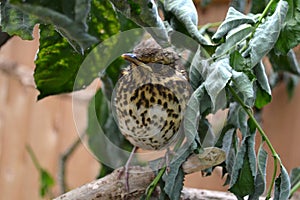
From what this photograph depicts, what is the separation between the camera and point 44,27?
685 millimetres

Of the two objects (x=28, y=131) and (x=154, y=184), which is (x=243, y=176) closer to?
(x=154, y=184)

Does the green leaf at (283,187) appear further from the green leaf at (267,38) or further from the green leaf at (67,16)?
the green leaf at (67,16)

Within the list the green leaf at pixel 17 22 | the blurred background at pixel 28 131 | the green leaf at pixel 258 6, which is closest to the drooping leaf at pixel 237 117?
the green leaf at pixel 258 6

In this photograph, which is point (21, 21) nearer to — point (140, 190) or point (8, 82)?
point (140, 190)

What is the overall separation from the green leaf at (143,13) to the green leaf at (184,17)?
0.04 meters

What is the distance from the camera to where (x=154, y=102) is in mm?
665

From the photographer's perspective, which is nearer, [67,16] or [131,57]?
[67,16]

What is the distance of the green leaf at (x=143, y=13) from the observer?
1.74 feet

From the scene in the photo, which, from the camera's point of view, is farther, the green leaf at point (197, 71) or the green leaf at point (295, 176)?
the green leaf at point (295, 176)

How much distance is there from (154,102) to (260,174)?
0.14 metres

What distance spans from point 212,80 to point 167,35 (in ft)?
0.24

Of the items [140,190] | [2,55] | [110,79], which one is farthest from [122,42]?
[2,55]

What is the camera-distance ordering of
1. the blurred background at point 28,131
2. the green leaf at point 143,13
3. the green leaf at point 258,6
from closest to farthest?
the green leaf at point 143,13
the green leaf at point 258,6
the blurred background at point 28,131

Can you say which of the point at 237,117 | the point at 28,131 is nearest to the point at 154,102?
the point at 237,117
